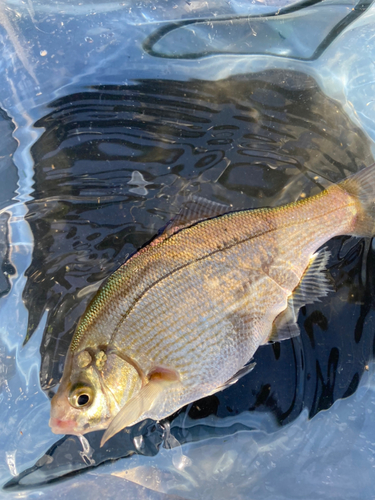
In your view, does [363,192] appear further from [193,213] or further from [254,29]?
[254,29]

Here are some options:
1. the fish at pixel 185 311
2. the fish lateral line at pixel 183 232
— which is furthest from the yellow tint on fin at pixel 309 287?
the fish lateral line at pixel 183 232

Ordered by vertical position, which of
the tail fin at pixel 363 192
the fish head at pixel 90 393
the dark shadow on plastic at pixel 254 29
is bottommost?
the fish head at pixel 90 393

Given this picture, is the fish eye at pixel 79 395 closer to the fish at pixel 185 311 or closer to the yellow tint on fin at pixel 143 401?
the fish at pixel 185 311

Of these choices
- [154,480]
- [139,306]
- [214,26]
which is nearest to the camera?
[139,306]

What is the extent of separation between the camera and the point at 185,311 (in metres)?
1.45

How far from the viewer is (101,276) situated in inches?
81.2

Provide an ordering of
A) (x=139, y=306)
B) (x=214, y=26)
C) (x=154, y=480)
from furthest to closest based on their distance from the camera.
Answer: (x=214, y=26), (x=154, y=480), (x=139, y=306)

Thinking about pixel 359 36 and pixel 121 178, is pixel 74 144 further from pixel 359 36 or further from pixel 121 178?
pixel 359 36

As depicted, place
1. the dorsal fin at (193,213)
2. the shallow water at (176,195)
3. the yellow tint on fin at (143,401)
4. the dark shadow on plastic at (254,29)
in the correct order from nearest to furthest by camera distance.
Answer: the yellow tint on fin at (143,401)
the dorsal fin at (193,213)
the shallow water at (176,195)
the dark shadow on plastic at (254,29)

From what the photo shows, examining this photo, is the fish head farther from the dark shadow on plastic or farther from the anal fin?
the dark shadow on plastic

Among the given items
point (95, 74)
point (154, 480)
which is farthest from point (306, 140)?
point (154, 480)

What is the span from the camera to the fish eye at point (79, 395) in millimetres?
1330

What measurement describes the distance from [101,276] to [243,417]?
3.73 ft

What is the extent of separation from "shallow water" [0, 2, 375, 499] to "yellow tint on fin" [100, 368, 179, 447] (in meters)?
0.67
